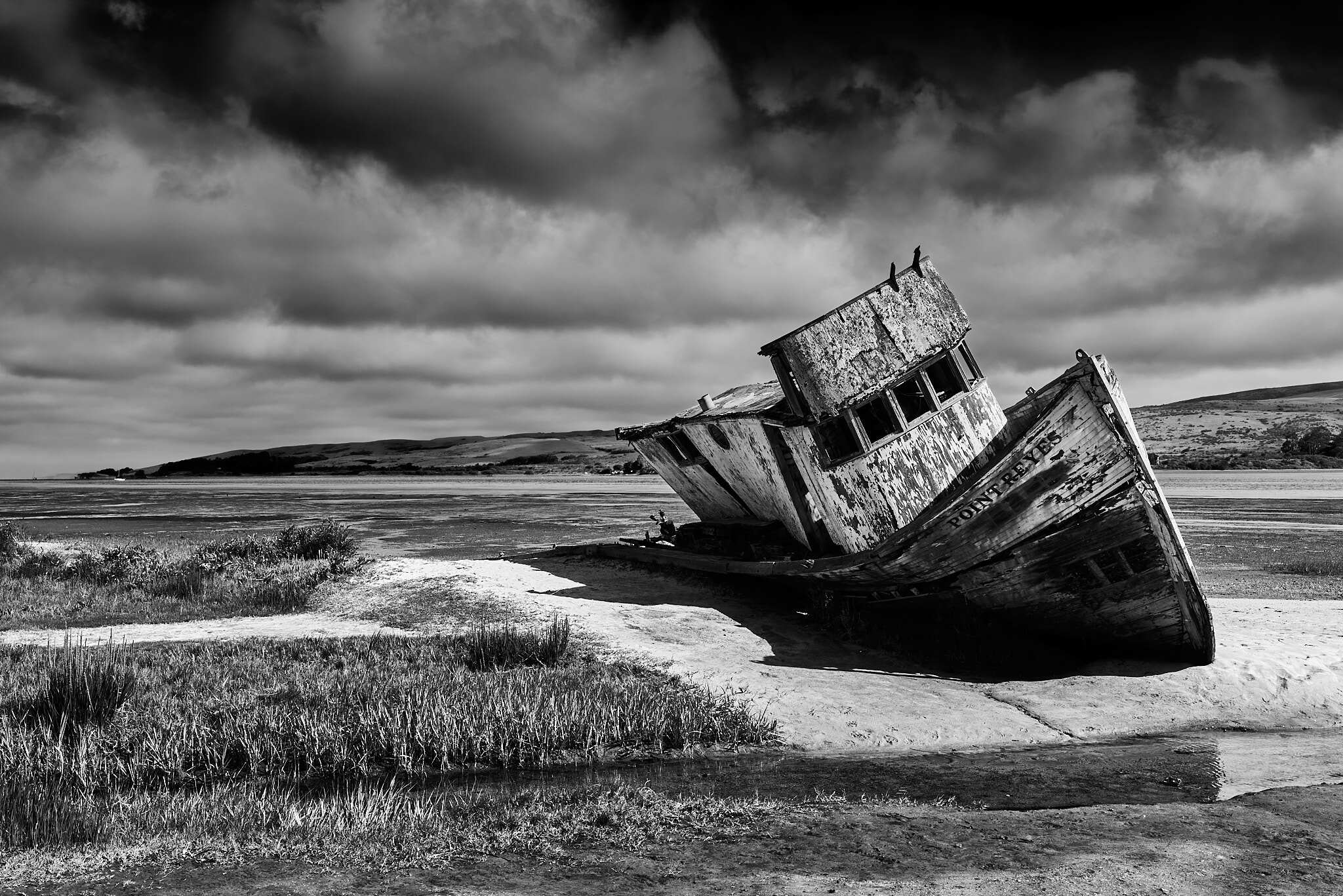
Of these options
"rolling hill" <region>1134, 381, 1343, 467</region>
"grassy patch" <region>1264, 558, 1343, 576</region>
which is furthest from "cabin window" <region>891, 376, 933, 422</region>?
"rolling hill" <region>1134, 381, 1343, 467</region>

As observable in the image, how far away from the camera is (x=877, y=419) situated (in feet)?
38.0

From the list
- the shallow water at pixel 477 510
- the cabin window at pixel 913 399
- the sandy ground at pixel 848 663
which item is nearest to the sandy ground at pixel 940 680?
the sandy ground at pixel 848 663

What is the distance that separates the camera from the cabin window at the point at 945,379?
1152cm

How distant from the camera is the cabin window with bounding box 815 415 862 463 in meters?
11.1

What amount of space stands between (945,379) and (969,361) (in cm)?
47

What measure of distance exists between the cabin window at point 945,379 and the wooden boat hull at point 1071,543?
1.08m

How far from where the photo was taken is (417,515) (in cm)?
3781

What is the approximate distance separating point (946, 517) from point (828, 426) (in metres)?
1.95

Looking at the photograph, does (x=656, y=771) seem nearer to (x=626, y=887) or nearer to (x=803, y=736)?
(x=803, y=736)

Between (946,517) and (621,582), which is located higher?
(946,517)

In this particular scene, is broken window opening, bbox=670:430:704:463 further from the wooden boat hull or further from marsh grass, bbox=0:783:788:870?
marsh grass, bbox=0:783:788:870

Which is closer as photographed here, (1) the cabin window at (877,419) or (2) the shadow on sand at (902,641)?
(2) the shadow on sand at (902,641)

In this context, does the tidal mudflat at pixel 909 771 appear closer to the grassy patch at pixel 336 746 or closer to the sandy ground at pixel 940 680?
the sandy ground at pixel 940 680

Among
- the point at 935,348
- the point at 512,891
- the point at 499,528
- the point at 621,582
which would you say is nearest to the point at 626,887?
the point at 512,891
